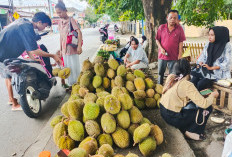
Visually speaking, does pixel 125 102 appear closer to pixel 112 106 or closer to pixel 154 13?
pixel 112 106

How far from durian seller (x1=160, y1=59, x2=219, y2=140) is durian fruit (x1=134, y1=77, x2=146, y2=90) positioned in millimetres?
504

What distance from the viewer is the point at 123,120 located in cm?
206

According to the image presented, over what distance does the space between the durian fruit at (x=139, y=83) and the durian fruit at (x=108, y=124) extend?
1.04m

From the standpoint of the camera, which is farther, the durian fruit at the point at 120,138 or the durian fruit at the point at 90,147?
the durian fruit at the point at 120,138

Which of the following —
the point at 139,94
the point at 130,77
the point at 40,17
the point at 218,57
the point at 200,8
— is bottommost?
the point at 139,94

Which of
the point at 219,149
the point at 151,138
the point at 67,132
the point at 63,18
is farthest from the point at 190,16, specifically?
the point at 67,132

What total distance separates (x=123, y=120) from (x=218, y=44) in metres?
2.59

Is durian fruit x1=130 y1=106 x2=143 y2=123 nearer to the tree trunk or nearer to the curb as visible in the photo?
the curb

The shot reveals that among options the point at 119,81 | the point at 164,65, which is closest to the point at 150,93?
the point at 119,81

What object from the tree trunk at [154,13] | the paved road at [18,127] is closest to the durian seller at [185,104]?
the paved road at [18,127]

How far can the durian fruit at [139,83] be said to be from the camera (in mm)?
2912

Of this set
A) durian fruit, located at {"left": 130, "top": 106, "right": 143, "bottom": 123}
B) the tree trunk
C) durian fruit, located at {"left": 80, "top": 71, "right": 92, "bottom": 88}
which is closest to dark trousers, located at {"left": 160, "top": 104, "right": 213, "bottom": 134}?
durian fruit, located at {"left": 130, "top": 106, "right": 143, "bottom": 123}

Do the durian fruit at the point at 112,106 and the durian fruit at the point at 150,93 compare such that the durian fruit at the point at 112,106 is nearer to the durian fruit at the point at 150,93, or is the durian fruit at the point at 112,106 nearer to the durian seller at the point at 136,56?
the durian fruit at the point at 150,93

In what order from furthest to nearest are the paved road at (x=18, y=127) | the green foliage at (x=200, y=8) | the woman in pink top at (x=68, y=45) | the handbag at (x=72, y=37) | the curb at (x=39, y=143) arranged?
the green foliage at (x=200, y=8) → the handbag at (x=72, y=37) → the woman in pink top at (x=68, y=45) → the paved road at (x=18, y=127) → the curb at (x=39, y=143)
